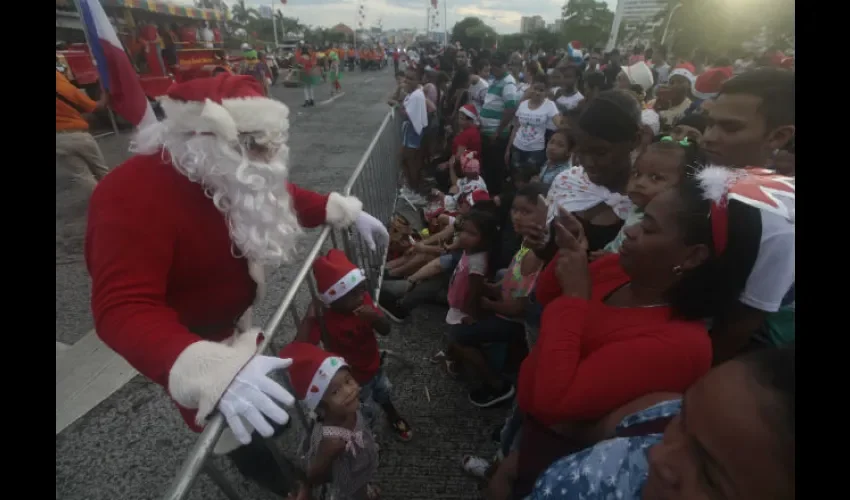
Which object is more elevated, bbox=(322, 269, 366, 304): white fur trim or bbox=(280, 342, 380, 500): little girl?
bbox=(322, 269, 366, 304): white fur trim

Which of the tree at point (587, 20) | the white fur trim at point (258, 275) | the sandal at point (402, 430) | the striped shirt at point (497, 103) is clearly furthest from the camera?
the tree at point (587, 20)

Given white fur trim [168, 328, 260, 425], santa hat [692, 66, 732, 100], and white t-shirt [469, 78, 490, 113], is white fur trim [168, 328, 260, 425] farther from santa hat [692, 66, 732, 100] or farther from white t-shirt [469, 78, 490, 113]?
white t-shirt [469, 78, 490, 113]

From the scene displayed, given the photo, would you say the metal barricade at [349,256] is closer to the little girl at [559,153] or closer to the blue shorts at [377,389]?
the blue shorts at [377,389]

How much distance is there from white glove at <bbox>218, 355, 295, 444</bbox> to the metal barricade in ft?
0.15

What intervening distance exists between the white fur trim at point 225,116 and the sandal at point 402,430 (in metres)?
1.80

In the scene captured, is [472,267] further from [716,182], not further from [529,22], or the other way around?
[529,22]

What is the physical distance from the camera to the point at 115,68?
205 cm

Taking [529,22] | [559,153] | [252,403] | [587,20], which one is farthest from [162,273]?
[529,22]

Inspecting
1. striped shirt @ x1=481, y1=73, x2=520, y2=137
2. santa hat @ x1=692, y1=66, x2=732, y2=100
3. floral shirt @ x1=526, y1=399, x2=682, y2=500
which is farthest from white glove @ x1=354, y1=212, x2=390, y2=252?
santa hat @ x1=692, y1=66, x2=732, y2=100

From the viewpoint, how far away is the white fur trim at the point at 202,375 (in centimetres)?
114

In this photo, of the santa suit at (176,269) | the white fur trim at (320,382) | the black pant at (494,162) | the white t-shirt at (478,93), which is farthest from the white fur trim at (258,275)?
the white t-shirt at (478,93)

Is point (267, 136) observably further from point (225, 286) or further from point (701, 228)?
point (701, 228)

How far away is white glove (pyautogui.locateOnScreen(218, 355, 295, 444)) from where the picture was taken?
3.66 ft

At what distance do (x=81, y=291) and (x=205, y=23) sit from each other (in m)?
17.9
